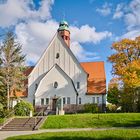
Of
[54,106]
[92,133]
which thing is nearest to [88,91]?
[54,106]

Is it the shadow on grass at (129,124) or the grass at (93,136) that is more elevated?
the shadow on grass at (129,124)

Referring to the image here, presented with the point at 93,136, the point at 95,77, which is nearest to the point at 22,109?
the point at 95,77

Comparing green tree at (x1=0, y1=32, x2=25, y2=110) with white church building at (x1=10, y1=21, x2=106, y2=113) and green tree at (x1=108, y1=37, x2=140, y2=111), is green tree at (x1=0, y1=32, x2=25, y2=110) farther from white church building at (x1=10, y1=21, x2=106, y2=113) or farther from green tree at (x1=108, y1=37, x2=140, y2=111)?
green tree at (x1=108, y1=37, x2=140, y2=111)

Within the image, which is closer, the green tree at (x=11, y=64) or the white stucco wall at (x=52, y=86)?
the green tree at (x=11, y=64)

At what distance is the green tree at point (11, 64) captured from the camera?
131 ft

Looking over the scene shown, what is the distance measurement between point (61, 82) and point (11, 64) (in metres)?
8.70

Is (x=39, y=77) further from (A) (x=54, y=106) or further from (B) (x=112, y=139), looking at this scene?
(B) (x=112, y=139)

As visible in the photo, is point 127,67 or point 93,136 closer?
point 93,136

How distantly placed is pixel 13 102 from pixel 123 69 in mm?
17752

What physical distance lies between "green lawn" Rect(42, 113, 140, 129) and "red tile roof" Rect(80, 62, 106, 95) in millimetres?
14775

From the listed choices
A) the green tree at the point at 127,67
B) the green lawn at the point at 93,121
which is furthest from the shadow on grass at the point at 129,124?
the green tree at the point at 127,67

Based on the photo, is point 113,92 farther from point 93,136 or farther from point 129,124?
point 93,136

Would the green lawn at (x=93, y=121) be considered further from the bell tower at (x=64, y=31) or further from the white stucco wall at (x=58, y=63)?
the bell tower at (x=64, y=31)

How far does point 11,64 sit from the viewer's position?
40.5m
